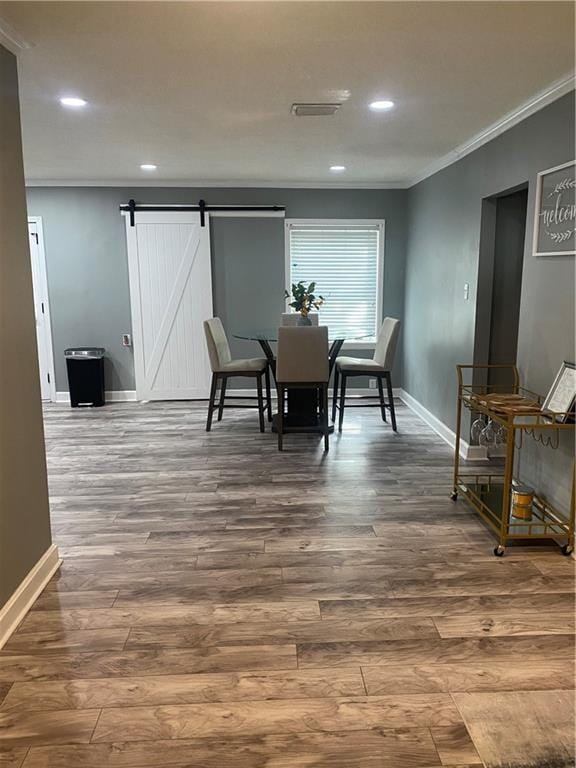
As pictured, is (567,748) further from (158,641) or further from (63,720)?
(63,720)

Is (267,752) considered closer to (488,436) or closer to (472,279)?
(488,436)

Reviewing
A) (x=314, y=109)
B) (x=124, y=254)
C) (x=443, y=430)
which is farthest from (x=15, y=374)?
(x=124, y=254)

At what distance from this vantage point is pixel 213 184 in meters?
5.69

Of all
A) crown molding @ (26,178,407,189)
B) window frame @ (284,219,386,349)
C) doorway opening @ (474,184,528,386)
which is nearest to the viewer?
doorway opening @ (474,184,528,386)

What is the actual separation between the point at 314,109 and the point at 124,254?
11.0ft

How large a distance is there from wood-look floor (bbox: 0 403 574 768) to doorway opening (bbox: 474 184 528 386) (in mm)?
1244

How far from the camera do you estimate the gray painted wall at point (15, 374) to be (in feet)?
6.88

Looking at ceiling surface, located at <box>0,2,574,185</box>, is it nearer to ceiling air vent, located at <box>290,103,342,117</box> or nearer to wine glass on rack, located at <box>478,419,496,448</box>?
ceiling air vent, located at <box>290,103,342,117</box>

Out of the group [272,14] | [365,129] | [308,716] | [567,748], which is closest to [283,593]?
[308,716]

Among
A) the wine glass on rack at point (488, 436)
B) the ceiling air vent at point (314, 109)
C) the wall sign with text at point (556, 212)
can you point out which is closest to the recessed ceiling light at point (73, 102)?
the ceiling air vent at point (314, 109)

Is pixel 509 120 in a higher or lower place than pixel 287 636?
higher

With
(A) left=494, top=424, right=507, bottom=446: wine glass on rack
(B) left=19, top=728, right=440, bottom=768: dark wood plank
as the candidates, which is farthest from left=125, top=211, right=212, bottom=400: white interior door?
(B) left=19, top=728, right=440, bottom=768: dark wood plank

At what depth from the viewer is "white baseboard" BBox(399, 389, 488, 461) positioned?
4.09 m

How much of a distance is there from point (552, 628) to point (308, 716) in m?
1.07
